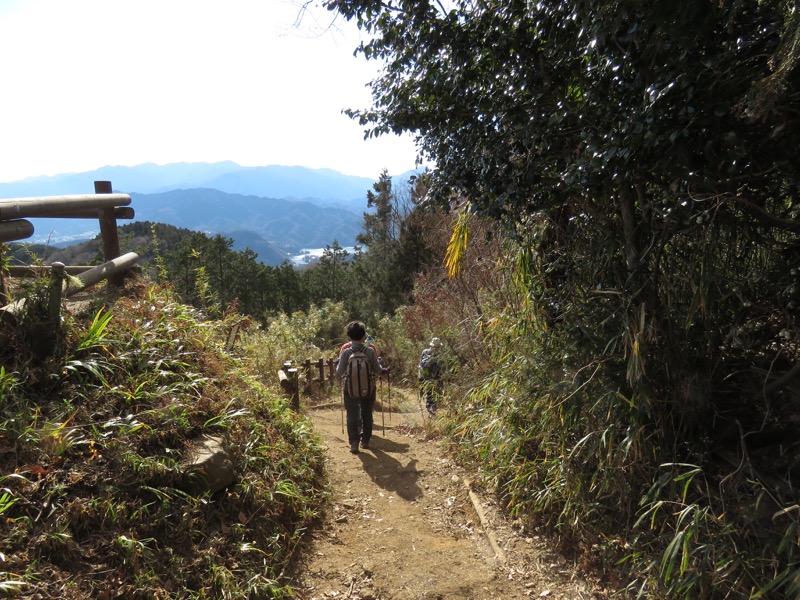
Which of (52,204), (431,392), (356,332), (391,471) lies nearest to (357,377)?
(356,332)

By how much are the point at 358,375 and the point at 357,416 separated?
1.98 feet

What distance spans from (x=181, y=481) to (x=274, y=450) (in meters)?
0.97

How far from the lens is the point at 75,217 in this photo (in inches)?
187

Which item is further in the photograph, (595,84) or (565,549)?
(565,549)

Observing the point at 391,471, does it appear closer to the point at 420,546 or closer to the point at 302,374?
the point at 420,546

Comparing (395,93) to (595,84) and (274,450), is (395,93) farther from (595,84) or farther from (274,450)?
(274,450)

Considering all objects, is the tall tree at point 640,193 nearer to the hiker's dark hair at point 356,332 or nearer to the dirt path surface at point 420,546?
the dirt path surface at point 420,546

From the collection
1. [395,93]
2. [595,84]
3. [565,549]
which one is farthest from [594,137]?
[565,549]

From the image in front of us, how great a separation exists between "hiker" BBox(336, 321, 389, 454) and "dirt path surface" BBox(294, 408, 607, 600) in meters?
0.42

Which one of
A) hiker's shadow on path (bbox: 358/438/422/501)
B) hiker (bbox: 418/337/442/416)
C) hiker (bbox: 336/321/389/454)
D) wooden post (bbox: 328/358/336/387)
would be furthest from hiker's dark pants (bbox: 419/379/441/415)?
wooden post (bbox: 328/358/336/387)

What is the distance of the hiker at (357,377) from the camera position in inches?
202

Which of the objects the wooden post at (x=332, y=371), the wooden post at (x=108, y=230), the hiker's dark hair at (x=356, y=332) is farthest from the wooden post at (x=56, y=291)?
the wooden post at (x=332, y=371)

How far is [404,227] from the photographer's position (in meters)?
18.8

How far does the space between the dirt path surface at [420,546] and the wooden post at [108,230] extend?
3528mm
